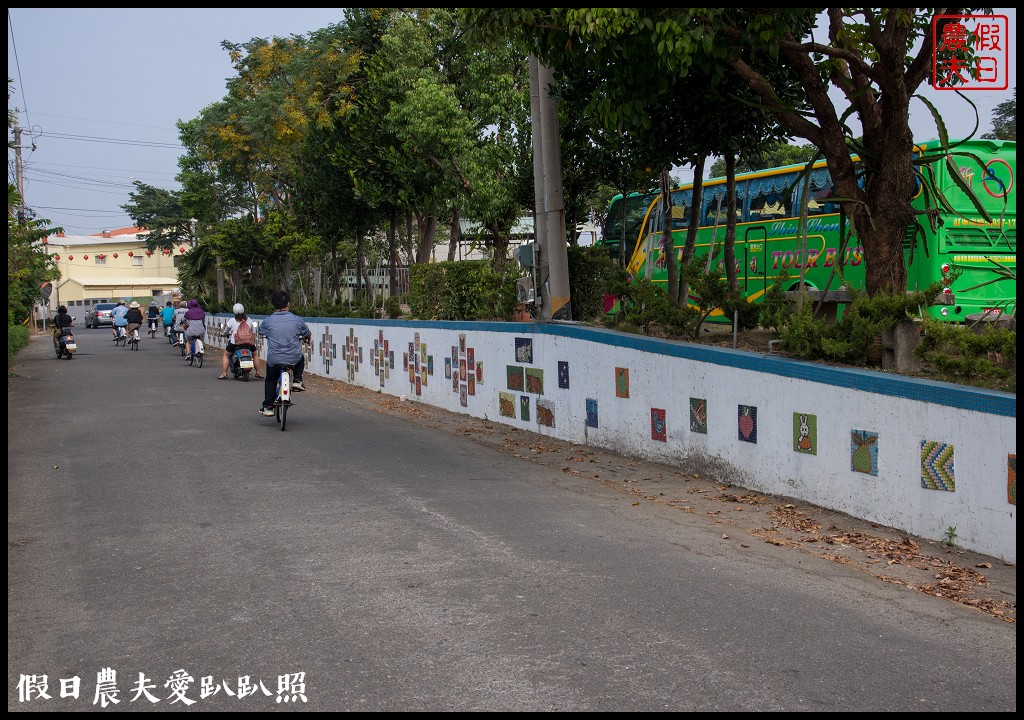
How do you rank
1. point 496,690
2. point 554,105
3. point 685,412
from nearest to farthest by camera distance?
point 496,690, point 685,412, point 554,105

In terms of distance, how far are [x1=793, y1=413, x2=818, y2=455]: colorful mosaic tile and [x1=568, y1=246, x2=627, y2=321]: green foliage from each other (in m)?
6.52

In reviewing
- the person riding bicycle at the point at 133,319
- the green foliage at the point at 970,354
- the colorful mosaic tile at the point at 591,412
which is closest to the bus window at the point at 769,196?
the colorful mosaic tile at the point at 591,412

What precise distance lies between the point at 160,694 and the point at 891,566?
4554 mm

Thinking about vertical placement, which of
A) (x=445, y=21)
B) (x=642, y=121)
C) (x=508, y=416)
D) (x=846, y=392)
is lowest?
(x=508, y=416)

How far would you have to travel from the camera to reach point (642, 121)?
10.5 metres

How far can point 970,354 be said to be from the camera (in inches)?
303

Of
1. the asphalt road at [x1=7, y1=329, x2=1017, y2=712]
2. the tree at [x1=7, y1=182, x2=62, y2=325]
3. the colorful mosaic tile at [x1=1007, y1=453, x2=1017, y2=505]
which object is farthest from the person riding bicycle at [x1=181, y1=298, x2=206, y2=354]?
the colorful mosaic tile at [x1=1007, y1=453, x2=1017, y2=505]

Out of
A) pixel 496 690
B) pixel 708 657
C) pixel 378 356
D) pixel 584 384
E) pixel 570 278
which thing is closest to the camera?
pixel 496 690

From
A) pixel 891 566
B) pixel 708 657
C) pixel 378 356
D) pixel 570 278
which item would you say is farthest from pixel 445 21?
pixel 708 657

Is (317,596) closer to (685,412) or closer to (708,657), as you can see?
(708,657)

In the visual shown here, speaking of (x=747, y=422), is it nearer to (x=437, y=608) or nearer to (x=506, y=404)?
(x=437, y=608)

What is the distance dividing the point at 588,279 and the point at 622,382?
12.5 feet

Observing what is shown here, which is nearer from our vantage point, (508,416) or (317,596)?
(317,596)

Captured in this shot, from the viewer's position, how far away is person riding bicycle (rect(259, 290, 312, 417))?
14.1 meters
